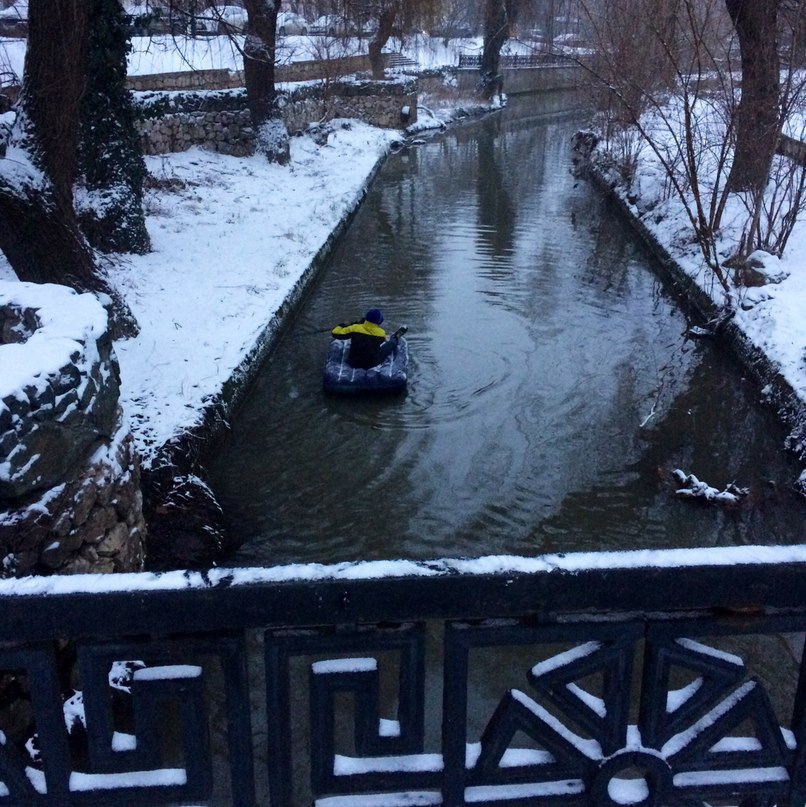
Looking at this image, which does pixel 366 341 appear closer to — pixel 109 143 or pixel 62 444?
pixel 109 143

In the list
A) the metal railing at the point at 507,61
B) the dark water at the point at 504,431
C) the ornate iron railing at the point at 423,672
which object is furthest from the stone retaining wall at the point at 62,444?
the metal railing at the point at 507,61

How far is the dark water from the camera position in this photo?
271 inches

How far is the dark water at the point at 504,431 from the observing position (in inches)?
271

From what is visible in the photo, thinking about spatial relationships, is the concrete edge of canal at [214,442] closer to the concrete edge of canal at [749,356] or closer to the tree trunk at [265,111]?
the concrete edge of canal at [749,356]

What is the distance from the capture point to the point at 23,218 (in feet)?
24.7

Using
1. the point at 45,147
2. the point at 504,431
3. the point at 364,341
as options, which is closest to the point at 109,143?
the point at 45,147

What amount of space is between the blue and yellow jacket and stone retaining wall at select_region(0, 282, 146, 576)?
11.4ft

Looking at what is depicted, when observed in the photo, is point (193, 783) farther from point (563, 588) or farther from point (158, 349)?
point (158, 349)

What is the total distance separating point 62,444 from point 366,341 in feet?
15.4

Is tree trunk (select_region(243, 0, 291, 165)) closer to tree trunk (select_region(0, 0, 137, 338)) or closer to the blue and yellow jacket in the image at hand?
tree trunk (select_region(0, 0, 137, 338))

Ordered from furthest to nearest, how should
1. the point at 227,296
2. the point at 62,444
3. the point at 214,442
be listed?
the point at 227,296 → the point at 214,442 → the point at 62,444

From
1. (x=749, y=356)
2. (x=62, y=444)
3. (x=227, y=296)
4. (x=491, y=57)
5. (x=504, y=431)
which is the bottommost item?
(x=504, y=431)

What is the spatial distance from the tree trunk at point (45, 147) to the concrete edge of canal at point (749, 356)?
655cm

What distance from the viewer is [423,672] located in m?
1.61
